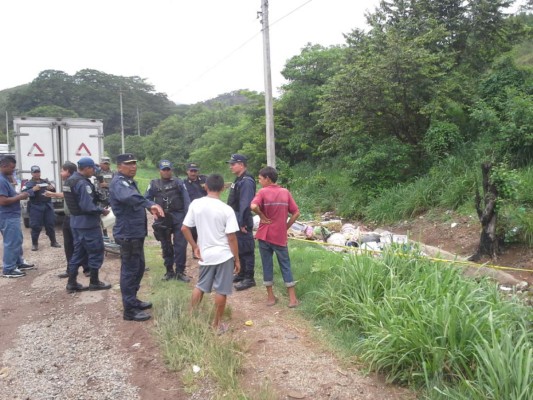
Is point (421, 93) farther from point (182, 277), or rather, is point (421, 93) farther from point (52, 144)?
point (52, 144)

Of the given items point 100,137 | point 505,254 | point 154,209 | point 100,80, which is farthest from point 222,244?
point 100,80

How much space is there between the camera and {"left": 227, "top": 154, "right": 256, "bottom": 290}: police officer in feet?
18.6

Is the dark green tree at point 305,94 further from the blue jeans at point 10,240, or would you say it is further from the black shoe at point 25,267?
the blue jeans at point 10,240

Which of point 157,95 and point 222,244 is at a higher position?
point 157,95

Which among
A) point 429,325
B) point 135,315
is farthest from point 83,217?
point 429,325

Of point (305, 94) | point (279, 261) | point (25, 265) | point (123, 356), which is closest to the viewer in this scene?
point (123, 356)

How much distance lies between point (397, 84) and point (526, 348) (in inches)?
366

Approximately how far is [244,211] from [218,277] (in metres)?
1.52

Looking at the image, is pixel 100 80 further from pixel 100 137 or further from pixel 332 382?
pixel 332 382

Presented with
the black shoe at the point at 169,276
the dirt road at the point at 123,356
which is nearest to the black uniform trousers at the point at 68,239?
the dirt road at the point at 123,356

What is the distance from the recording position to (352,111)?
40.4ft

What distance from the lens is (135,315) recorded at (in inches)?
191

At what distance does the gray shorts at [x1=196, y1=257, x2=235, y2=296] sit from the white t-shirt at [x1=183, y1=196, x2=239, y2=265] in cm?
8

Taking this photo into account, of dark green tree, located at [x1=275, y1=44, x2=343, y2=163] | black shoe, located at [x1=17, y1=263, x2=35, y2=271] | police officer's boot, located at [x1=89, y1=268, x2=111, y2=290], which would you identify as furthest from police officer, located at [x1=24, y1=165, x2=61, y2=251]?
dark green tree, located at [x1=275, y1=44, x2=343, y2=163]
